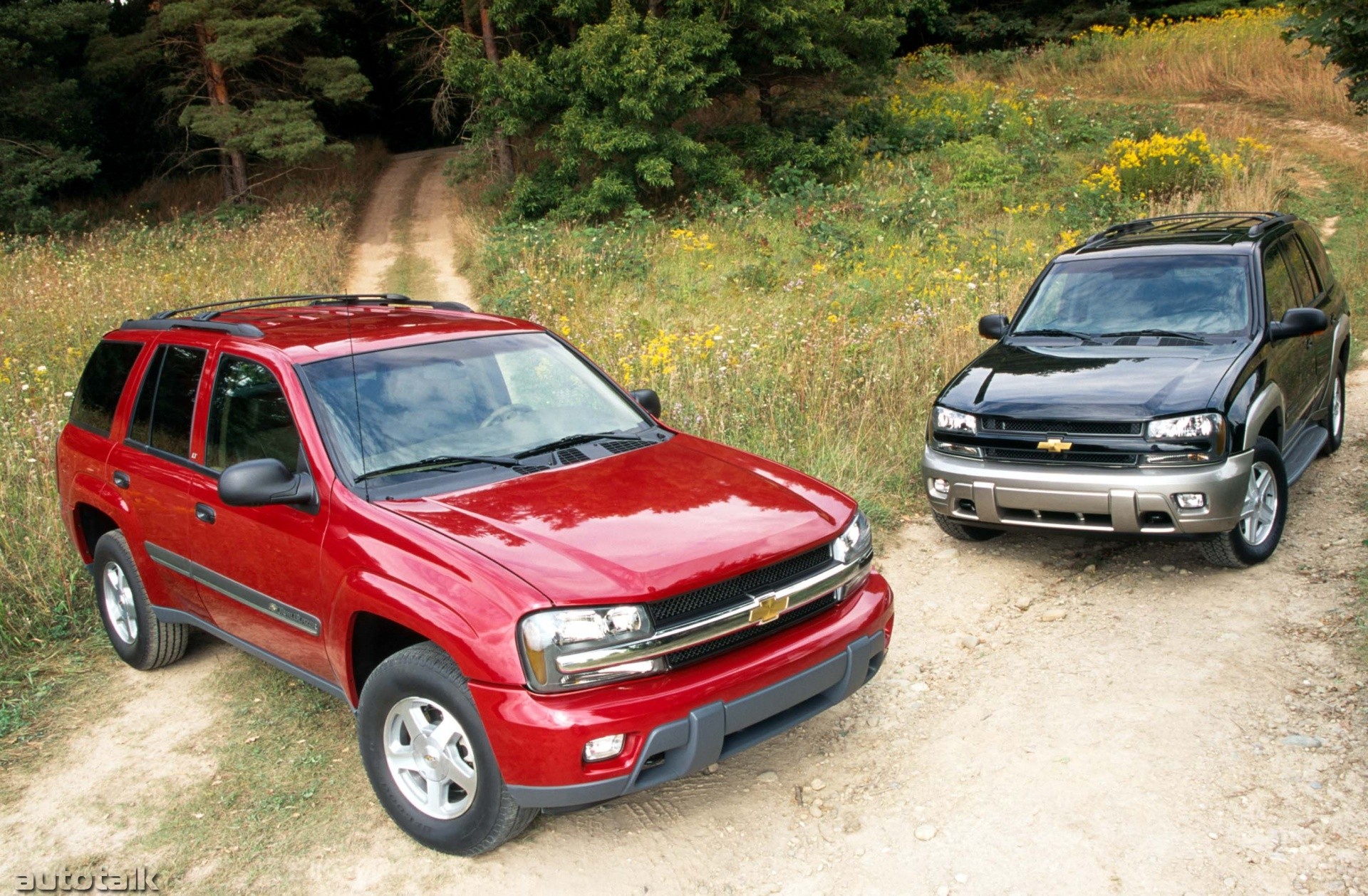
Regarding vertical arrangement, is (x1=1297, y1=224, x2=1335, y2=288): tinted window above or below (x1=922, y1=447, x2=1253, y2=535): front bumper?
above

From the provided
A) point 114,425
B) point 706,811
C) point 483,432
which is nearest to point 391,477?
point 483,432

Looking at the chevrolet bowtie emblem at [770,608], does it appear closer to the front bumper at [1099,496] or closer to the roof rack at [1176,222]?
the front bumper at [1099,496]

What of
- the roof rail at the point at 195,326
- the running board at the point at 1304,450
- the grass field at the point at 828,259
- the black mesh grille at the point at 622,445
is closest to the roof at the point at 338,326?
the roof rail at the point at 195,326

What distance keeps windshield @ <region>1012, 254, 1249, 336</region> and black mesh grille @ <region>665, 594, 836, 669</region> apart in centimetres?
376

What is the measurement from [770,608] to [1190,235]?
5177 millimetres

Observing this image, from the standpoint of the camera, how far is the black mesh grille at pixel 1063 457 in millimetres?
5562

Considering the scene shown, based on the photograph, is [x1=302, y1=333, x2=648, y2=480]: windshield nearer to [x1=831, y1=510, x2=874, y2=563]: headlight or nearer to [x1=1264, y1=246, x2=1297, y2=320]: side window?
[x1=831, y1=510, x2=874, y2=563]: headlight

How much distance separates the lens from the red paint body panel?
3215 mm

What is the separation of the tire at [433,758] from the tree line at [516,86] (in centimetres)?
1563

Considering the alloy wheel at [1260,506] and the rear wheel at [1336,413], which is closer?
the alloy wheel at [1260,506]

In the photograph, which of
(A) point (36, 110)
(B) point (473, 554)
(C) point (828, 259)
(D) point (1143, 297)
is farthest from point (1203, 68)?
(B) point (473, 554)

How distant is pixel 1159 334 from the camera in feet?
21.1

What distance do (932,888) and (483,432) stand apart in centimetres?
236

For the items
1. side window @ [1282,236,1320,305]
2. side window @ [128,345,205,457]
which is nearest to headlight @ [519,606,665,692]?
side window @ [128,345,205,457]
